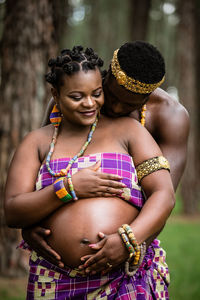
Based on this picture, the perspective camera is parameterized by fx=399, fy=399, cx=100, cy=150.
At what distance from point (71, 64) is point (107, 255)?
118 cm

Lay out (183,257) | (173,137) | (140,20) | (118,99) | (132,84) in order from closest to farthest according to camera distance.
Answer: (132,84) → (118,99) → (173,137) → (183,257) → (140,20)

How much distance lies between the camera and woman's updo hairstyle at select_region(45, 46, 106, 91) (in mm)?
2494

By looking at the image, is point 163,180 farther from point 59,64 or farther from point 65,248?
point 59,64

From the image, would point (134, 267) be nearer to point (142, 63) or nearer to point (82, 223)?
point (82, 223)

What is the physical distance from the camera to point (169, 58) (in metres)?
23.2

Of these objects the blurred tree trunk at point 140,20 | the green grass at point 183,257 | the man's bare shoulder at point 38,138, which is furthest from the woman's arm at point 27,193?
the blurred tree trunk at point 140,20

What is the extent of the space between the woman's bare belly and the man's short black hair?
2.63 feet

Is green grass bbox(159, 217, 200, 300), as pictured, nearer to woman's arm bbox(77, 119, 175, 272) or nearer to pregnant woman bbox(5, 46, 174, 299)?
pregnant woman bbox(5, 46, 174, 299)

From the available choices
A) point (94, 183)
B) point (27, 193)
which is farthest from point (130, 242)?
point (27, 193)

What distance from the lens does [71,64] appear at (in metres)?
2.50

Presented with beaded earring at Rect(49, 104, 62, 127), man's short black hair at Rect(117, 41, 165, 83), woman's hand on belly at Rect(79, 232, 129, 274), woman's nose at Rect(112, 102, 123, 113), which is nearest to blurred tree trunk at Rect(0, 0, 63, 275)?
beaded earring at Rect(49, 104, 62, 127)

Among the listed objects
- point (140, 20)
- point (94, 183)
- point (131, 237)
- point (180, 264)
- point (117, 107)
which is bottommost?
point (180, 264)

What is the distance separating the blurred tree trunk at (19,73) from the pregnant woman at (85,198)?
2.77 metres

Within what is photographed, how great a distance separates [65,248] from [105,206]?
13.8 inches
